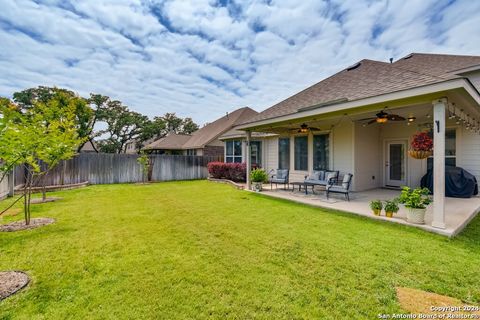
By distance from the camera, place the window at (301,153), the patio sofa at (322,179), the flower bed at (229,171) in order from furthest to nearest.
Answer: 1. the flower bed at (229,171)
2. the window at (301,153)
3. the patio sofa at (322,179)

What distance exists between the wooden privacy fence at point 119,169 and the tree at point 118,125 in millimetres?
19062

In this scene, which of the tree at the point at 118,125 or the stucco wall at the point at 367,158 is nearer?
the stucco wall at the point at 367,158

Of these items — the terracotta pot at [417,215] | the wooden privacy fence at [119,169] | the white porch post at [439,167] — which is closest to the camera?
the white porch post at [439,167]

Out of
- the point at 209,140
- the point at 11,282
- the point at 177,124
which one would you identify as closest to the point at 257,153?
the point at 209,140

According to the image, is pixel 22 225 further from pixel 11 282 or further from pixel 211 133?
pixel 211 133

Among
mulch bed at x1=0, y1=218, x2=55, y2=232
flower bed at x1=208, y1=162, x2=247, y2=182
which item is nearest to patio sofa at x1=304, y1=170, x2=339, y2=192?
flower bed at x1=208, y1=162, x2=247, y2=182

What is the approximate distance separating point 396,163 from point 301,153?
3.69 metres

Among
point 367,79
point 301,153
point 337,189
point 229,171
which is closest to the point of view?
point 367,79

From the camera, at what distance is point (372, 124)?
29.7 ft

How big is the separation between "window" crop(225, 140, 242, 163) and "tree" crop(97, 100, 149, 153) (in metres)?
21.2

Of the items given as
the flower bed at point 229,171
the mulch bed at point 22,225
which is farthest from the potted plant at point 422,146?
the mulch bed at point 22,225

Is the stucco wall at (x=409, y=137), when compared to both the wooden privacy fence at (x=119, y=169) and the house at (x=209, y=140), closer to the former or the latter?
the wooden privacy fence at (x=119, y=169)

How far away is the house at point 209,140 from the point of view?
19734 millimetres

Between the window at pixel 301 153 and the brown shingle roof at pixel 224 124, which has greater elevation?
the brown shingle roof at pixel 224 124
